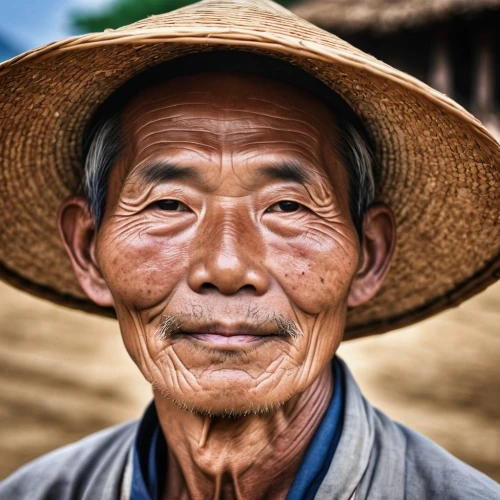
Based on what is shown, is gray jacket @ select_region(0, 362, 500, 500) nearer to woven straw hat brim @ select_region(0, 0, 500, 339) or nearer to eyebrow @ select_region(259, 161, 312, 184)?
woven straw hat brim @ select_region(0, 0, 500, 339)

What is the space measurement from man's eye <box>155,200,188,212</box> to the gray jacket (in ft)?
2.18

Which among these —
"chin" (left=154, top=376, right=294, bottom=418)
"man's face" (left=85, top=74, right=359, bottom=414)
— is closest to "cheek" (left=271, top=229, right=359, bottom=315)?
"man's face" (left=85, top=74, right=359, bottom=414)

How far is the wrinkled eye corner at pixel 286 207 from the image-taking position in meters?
1.74

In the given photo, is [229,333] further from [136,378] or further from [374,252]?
[136,378]

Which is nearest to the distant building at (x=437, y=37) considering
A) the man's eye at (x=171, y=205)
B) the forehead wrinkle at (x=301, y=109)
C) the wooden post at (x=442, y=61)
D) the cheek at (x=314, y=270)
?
the wooden post at (x=442, y=61)

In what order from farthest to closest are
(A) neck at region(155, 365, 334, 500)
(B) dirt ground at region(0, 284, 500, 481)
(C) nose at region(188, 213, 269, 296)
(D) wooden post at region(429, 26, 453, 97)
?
(D) wooden post at region(429, 26, 453, 97) < (B) dirt ground at region(0, 284, 500, 481) < (A) neck at region(155, 365, 334, 500) < (C) nose at region(188, 213, 269, 296)

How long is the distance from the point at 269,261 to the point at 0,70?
73cm

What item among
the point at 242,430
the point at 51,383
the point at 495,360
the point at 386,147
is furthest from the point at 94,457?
the point at 495,360

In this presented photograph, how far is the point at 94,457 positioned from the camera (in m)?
2.23

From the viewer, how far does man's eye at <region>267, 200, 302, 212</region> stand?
174 cm

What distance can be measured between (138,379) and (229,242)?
4.86 m

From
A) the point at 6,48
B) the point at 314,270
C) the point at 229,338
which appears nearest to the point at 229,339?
the point at 229,338

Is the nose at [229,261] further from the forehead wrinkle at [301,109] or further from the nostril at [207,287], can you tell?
the forehead wrinkle at [301,109]

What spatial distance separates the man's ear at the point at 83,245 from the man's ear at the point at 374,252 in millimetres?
689
